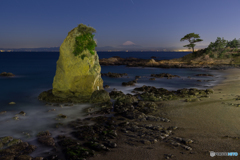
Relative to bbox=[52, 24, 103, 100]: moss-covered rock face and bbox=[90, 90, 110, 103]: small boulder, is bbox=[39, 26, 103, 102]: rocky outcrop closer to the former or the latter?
bbox=[52, 24, 103, 100]: moss-covered rock face

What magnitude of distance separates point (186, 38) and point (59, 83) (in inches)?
2258

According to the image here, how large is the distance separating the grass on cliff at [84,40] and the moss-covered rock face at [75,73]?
0.18m

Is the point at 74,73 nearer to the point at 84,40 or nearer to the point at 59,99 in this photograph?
the point at 59,99

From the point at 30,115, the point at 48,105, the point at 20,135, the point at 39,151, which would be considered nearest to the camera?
the point at 39,151

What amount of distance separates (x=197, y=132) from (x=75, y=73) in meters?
10.4

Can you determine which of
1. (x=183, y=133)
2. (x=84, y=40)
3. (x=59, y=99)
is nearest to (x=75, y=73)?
(x=59, y=99)

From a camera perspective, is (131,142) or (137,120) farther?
(137,120)

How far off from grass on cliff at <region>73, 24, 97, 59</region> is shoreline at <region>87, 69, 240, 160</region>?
7931 millimetres

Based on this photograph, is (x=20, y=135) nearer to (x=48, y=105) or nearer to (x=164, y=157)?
(x=48, y=105)

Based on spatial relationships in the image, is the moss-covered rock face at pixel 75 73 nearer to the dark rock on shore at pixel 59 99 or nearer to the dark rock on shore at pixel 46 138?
the dark rock on shore at pixel 59 99

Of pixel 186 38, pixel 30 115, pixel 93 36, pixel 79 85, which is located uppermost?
pixel 186 38

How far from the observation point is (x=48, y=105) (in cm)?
1416

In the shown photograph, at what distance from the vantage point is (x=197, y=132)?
8.51 metres

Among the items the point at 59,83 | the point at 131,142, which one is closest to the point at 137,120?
the point at 131,142
